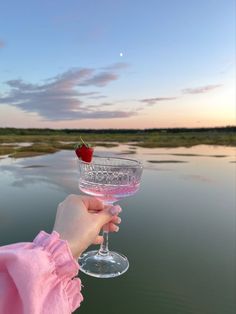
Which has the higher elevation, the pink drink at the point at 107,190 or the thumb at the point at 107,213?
the pink drink at the point at 107,190

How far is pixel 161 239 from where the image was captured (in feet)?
10.6

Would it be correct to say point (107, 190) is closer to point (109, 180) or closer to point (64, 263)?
point (109, 180)

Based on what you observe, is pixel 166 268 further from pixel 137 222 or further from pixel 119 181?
pixel 119 181

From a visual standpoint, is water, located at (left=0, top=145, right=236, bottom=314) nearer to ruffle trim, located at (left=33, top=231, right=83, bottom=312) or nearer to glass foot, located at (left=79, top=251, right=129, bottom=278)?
glass foot, located at (left=79, top=251, right=129, bottom=278)

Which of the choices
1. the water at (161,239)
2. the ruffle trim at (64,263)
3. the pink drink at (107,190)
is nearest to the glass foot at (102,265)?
the water at (161,239)

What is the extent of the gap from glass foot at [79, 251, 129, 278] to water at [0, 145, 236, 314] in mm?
240

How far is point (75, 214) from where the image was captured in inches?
48.8

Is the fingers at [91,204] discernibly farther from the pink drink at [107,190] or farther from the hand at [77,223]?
the pink drink at [107,190]

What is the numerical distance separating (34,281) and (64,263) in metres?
0.13

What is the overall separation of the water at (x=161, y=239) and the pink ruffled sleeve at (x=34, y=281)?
1302 mm

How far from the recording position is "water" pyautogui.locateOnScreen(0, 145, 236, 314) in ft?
7.55

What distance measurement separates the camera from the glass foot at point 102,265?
82.4 inches

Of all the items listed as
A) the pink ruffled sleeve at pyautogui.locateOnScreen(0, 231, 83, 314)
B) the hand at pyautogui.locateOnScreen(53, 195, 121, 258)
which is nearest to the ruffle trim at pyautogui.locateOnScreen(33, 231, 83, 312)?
the pink ruffled sleeve at pyautogui.locateOnScreen(0, 231, 83, 314)

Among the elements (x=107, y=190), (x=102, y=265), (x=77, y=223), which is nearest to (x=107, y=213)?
(x=77, y=223)
